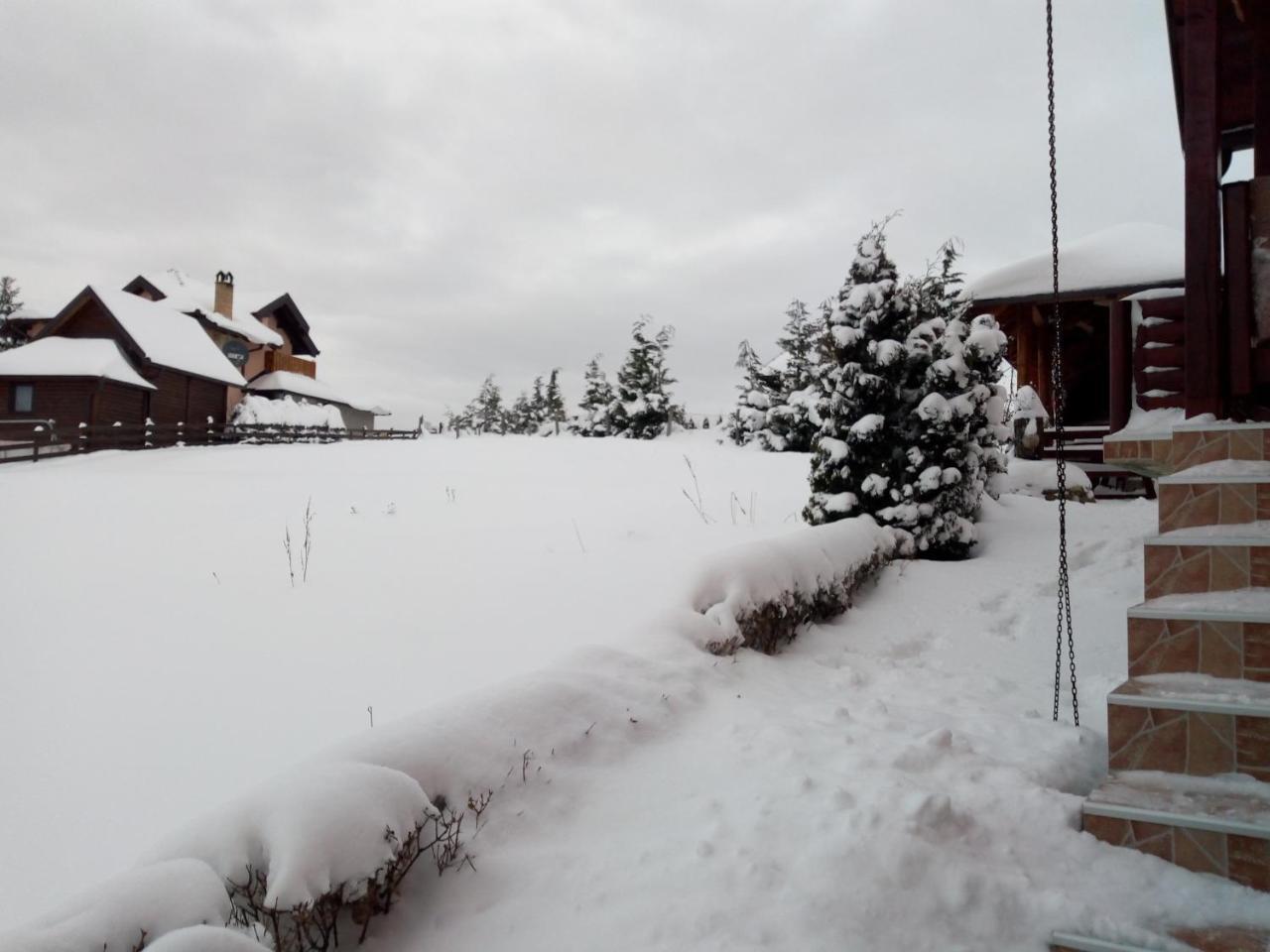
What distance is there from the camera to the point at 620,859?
2.34m

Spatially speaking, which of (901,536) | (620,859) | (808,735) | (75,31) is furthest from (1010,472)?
(75,31)

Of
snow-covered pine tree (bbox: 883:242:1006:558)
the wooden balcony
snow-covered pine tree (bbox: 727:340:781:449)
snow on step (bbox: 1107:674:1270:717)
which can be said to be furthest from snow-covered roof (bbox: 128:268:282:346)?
snow on step (bbox: 1107:674:1270:717)

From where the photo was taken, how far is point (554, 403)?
45594mm

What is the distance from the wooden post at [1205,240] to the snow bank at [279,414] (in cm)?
2953

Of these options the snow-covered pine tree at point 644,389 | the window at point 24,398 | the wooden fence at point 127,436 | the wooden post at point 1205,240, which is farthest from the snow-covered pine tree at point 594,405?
the wooden post at point 1205,240

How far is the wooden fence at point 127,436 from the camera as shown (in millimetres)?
19938

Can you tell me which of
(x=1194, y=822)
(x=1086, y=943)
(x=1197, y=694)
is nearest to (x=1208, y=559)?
(x=1197, y=694)

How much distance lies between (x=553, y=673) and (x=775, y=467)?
49.5ft

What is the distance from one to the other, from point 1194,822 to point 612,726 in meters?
2.12

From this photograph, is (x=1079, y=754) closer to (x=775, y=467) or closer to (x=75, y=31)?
(x=75, y=31)

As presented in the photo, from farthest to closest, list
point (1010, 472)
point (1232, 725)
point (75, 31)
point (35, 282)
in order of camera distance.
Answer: point (35, 282)
point (1010, 472)
point (75, 31)
point (1232, 725)

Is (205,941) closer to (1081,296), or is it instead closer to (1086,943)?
(1086,943)

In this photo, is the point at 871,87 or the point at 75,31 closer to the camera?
the point at 75,31

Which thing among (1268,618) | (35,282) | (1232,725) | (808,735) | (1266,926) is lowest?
(1266,926)
